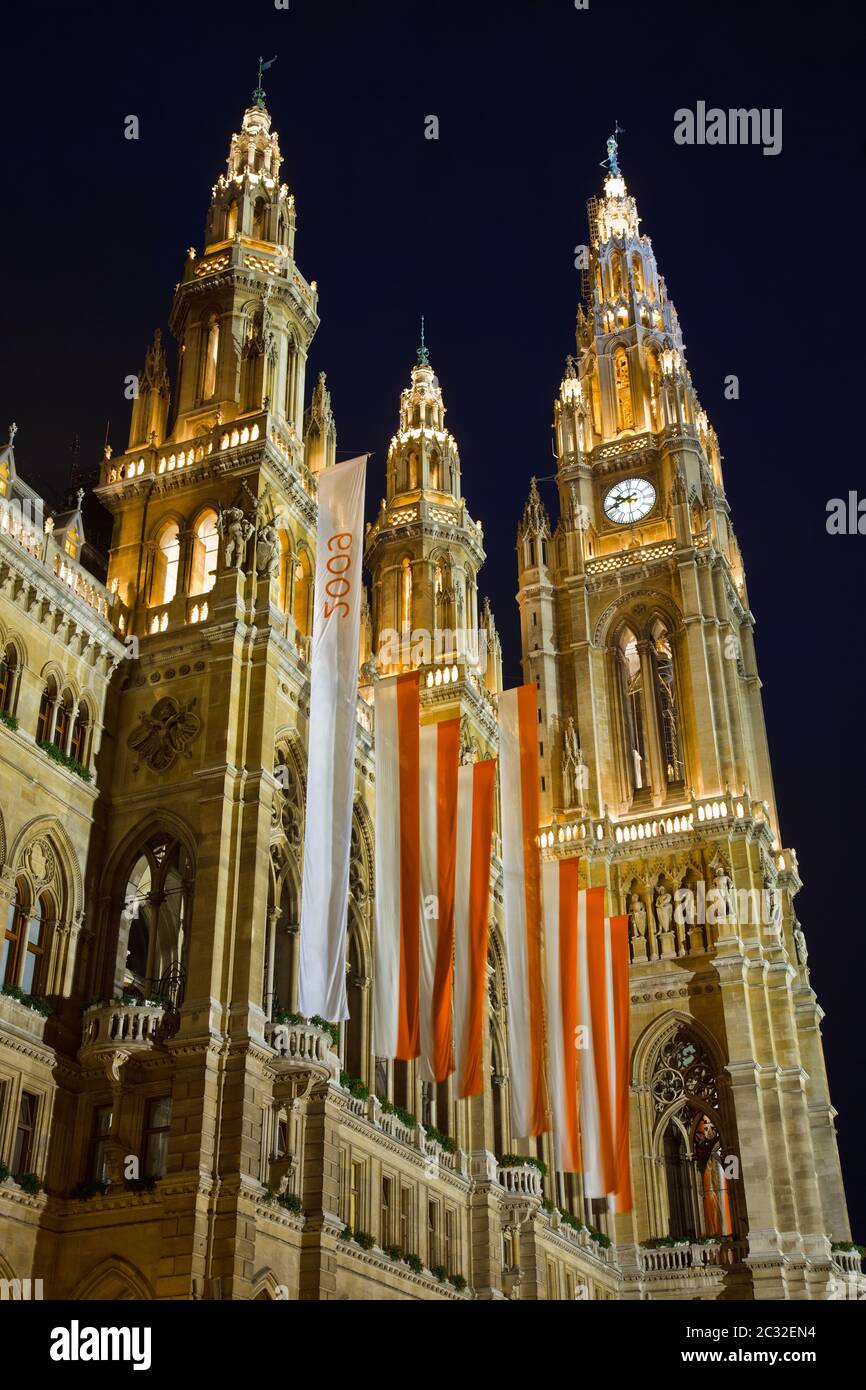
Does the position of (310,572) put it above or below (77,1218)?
above

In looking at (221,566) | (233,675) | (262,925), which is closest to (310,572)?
(221,566)

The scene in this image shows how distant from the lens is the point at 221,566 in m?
40.3

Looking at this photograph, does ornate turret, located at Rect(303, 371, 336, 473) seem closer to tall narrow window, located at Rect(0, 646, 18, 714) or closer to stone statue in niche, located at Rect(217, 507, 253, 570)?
stone statue in niche, located at Rect(217, 507, 253, 570)

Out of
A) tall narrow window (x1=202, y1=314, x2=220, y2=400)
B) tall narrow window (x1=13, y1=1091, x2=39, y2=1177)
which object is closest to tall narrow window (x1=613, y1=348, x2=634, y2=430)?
tall narrow window (x1=202, y1=314, x2=220, y2=400)

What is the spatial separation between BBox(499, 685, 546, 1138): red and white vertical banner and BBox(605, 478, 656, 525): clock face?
33464 millimetres

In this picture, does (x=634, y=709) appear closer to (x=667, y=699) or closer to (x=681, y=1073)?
(x=667, y=699)

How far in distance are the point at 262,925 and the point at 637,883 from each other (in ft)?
99.4

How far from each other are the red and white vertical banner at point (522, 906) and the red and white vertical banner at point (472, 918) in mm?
1302

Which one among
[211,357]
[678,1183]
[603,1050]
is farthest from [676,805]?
[211,357]

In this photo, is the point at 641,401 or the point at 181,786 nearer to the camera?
the point at 181,786

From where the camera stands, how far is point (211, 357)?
153 feet

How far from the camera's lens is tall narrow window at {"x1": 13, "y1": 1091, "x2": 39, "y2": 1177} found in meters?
31.9

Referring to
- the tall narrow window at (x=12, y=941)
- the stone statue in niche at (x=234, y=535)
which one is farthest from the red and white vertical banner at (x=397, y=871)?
the tall narrow window at (x=12, y=941)

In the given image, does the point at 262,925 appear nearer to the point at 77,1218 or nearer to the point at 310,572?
the point at 77,1218
